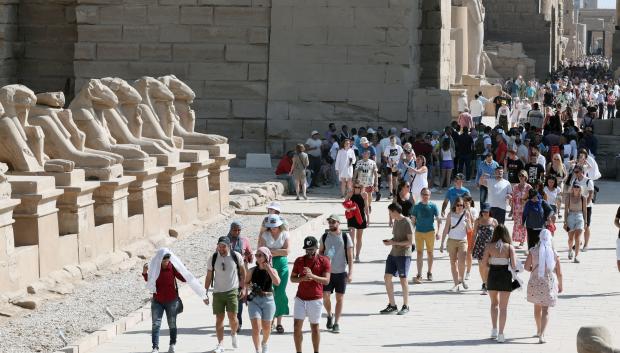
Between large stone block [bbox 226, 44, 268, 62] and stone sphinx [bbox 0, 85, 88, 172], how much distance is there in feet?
37.2

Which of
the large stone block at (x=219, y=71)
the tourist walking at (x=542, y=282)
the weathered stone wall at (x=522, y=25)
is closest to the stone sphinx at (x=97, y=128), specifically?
the tourist walking at (x=542, y=282)

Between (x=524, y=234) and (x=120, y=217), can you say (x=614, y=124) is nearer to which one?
(x=524, y=234)

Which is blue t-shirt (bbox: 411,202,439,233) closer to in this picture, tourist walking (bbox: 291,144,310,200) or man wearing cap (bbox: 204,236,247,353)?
man wearing cap (bbox: 204,236,247,353)

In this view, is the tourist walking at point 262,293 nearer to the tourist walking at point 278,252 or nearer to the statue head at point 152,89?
the tourist walking at point 278,252

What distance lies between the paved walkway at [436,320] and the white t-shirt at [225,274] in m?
0.58

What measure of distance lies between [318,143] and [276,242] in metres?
13.3

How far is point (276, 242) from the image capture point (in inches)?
561

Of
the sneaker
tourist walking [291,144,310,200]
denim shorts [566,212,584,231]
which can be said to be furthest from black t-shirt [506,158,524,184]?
the sneaker

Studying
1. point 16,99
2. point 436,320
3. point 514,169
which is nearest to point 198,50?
point 514,169

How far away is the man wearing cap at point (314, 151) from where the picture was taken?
27500 mm

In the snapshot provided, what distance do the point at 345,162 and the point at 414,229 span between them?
6.11 meters

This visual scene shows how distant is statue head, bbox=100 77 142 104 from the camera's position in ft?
67.4

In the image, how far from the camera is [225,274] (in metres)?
13.3

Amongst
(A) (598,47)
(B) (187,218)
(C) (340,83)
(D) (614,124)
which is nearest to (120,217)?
(B) (187,218)
